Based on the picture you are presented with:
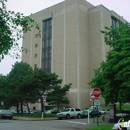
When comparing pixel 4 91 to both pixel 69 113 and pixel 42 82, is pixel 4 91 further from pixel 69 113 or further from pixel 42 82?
pixel 69 113

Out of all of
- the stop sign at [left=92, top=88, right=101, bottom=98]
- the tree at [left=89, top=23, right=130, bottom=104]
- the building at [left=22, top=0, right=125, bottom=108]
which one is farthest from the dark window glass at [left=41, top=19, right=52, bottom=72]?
the stop sign at [left=92, top=88, right=101, bottom=98]

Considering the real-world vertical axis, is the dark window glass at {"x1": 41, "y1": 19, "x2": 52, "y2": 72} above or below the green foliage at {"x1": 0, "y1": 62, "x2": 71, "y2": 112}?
above

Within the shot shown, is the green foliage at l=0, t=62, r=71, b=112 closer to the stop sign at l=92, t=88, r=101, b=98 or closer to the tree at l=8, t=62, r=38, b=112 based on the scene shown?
the tree at l=8, t=62, r=38, b=112

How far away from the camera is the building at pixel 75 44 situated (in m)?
62.2

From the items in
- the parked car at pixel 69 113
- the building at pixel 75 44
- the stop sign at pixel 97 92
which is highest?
the building at pixel 75 44

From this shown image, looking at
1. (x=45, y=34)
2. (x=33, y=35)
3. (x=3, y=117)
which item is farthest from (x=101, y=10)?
(x=3, y=117)

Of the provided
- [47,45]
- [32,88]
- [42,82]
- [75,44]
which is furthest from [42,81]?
[47,45]

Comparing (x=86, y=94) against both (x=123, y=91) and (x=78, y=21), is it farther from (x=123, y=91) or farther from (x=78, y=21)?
(x=123, y=91)

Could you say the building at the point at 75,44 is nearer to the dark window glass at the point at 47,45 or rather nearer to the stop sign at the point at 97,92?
the dark window glass at the point at 47,45

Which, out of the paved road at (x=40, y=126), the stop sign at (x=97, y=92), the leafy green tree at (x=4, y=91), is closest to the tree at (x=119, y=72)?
the stop sign at (x=97, y=92)

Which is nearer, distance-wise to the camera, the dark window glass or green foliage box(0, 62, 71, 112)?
green foliage box(0, 62, 71, 112)

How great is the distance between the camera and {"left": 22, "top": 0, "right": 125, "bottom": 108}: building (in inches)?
2451

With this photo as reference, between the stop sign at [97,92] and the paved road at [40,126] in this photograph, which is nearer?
the paved road at [40,126]

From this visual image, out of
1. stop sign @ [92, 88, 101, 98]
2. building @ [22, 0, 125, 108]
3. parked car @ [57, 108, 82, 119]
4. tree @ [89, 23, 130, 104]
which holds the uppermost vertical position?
building @ [22, 0, 125, 108]
